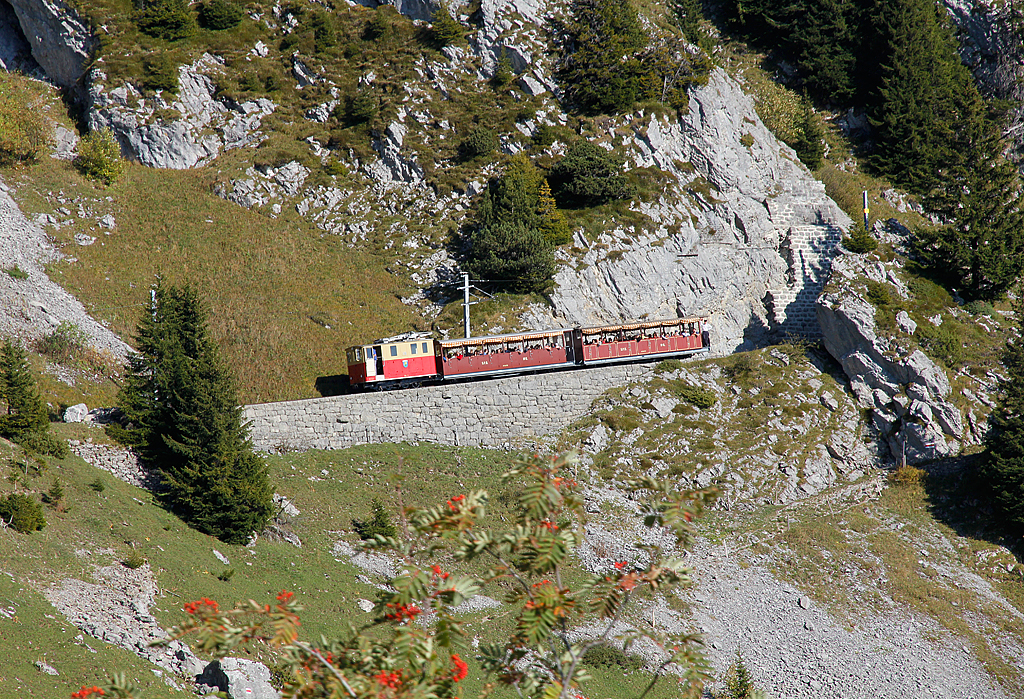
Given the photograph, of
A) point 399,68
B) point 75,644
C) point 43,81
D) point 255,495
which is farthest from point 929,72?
point 43,81

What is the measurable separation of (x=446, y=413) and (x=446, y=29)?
37.6 m

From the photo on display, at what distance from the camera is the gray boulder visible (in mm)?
16516

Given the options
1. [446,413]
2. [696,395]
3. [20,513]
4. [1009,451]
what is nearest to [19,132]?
[446,413]

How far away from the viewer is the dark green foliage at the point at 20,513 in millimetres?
21500

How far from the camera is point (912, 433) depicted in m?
37.2

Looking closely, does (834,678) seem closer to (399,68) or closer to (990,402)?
(990,402)

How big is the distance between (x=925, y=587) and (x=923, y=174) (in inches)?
1418

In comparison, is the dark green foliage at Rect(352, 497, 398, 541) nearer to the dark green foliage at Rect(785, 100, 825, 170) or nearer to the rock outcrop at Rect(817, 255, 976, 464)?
the rock outcrop at Rect(817, 255, 976, 464)

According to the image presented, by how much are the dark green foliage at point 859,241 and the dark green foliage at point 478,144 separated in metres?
25.6

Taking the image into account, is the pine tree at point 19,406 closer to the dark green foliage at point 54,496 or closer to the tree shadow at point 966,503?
the dark green foliage at point 54,496

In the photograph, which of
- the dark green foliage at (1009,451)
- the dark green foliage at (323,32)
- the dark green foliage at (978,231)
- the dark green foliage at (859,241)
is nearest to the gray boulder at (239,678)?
the dark green foliage at (1009,451)

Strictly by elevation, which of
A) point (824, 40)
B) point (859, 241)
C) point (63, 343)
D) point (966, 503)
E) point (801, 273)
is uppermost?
point (824, 40)

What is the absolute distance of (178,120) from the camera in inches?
2197

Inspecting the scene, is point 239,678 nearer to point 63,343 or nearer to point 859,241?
point 63,343
